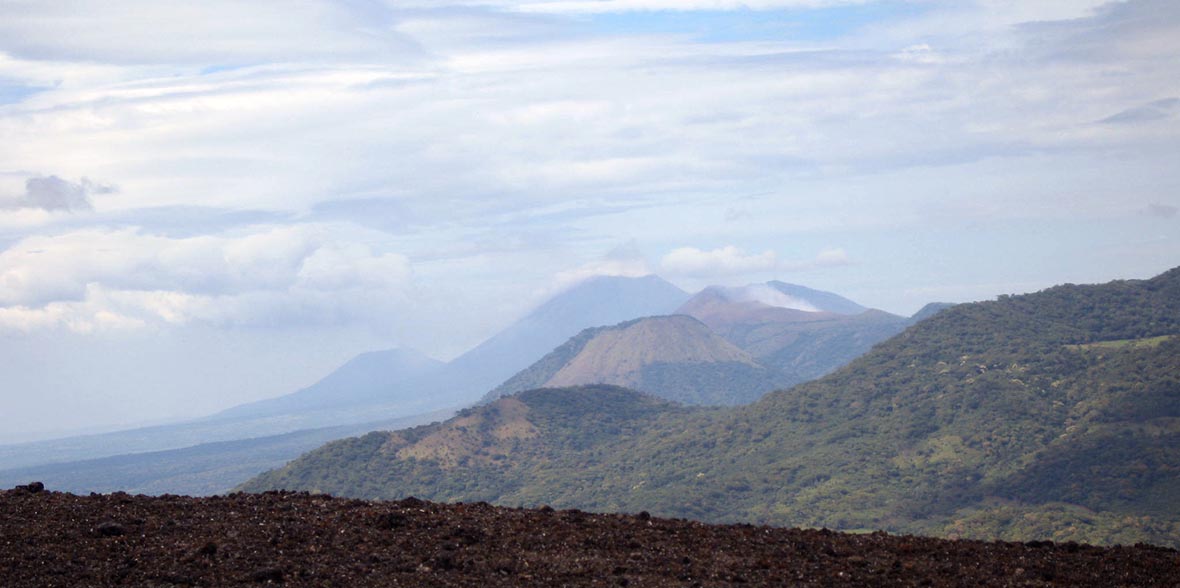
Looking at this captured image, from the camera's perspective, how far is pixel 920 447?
5364 inches

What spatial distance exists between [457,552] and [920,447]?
128 m

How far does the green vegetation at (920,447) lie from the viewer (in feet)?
354

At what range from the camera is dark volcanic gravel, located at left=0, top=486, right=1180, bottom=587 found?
1603cm

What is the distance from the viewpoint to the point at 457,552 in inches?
681

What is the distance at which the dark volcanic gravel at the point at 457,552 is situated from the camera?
52.6ft

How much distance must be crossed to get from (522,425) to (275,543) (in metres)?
173

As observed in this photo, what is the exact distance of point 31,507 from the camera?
62.0ft

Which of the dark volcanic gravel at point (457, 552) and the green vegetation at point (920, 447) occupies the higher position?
the dark volcanic gravel at point (457, 552)

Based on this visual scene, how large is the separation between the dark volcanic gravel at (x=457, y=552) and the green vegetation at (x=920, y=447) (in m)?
76.7

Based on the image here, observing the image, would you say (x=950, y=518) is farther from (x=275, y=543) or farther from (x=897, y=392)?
(x=275, y=543)

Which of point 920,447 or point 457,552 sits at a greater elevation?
point 457,552

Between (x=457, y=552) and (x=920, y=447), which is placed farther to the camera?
(x=920, y=447)

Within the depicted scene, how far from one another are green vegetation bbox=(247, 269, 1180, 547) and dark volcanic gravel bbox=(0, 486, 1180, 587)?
252ft

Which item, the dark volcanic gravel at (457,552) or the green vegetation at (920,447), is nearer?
the dark volcanic gravel at (457,552)
